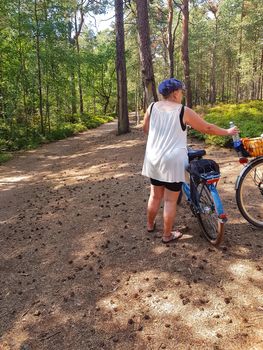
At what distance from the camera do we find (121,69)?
15.7m

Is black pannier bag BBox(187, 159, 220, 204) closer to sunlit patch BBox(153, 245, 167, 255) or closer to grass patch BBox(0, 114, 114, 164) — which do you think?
sunlit patch BBox(153, 245, 167, 255)

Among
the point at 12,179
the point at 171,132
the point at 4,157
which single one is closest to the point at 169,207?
the point at 171,132

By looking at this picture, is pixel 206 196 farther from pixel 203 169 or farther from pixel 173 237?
pixel 173 237

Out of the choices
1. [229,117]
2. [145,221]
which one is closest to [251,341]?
[145,221]

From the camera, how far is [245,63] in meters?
33.4

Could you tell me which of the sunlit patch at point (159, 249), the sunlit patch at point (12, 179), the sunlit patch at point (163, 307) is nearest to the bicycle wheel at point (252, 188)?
the sunlit patch at point (159, 249)

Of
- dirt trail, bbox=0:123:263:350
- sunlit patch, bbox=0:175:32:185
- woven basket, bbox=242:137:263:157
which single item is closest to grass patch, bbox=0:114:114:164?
sunlit patch, bbox=0:175:32:185

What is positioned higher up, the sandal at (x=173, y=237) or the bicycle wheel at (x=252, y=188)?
the bicycle wheel at (x=252, y=188)

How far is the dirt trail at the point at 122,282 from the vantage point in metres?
2.73

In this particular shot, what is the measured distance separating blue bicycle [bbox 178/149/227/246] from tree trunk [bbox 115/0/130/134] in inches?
486

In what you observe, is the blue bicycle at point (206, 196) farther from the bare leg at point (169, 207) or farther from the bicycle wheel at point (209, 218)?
the bare leg at point (169, 207)

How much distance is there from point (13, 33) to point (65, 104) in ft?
27.1

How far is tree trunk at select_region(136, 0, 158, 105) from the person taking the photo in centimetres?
1088

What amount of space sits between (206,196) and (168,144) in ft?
2.71
